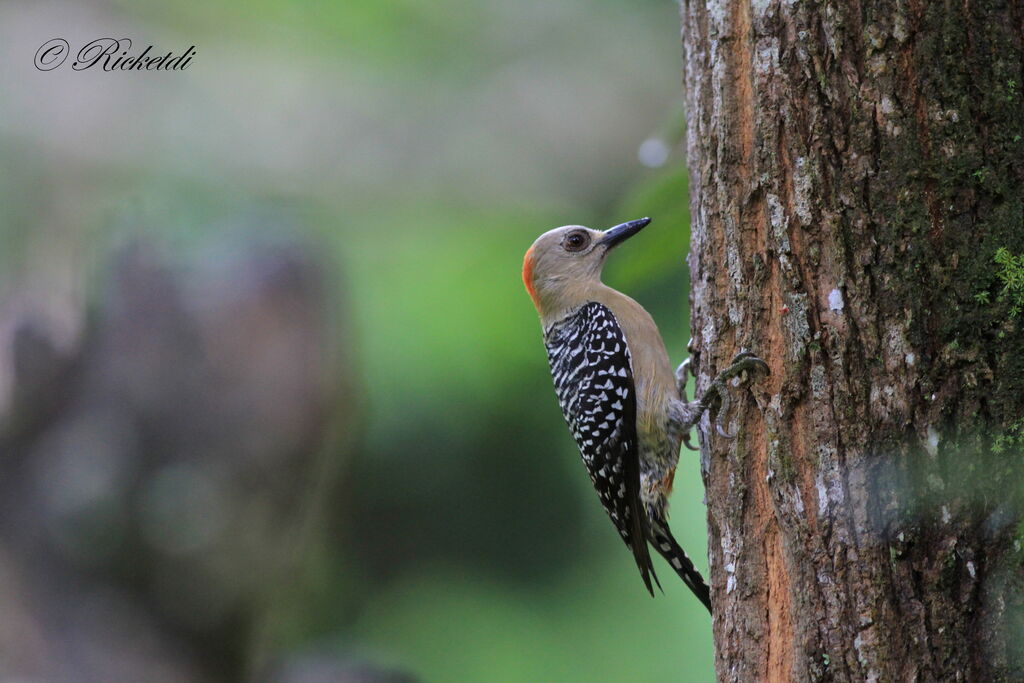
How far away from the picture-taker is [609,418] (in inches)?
155

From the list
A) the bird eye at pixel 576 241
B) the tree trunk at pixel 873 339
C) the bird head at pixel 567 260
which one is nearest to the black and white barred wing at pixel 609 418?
the bird head at pixel 567 260

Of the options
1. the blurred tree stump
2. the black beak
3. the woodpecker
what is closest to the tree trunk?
the woodpecker

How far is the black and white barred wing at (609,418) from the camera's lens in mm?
3857

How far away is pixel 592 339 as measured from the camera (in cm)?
414

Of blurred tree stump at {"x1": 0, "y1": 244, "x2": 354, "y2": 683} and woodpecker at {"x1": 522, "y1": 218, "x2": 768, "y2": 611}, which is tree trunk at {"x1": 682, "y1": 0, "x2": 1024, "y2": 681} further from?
blurred tree stump at {"x1": 0, "y1": 244, "x2": 354, "y2": 683}

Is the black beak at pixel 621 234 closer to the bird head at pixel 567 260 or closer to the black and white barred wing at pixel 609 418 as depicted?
the bird head at pixel 567 260

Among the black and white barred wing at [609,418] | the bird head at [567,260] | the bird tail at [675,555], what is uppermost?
the bird head at [567,260]

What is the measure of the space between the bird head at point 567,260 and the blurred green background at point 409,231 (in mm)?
962

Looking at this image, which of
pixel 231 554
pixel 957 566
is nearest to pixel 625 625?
pixel 231 554

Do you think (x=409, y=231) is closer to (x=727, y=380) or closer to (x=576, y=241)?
(x=576, y=241)

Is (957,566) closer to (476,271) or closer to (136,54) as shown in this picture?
(476,271)

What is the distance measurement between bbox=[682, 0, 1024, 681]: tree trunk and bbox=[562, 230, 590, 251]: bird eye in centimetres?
184

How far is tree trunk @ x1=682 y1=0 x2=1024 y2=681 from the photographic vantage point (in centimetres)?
220

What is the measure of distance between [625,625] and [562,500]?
3.20 feet
